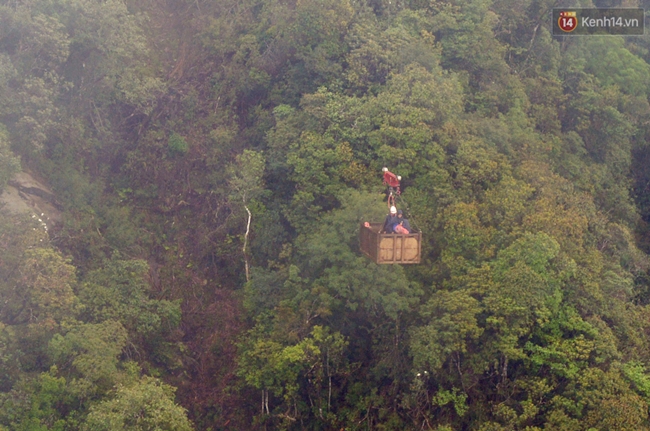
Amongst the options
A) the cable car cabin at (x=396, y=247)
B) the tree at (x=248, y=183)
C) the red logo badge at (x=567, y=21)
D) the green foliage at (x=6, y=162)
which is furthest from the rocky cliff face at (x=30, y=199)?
the red logo badge at (x=567, y=21)

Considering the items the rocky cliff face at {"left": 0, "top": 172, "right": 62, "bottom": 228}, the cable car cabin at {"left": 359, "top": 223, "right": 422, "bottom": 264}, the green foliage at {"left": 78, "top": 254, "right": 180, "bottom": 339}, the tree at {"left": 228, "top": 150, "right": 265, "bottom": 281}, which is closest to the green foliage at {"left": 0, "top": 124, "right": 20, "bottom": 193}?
the rocky cliff face at {"left": 0, "top": 172, "right": 62, "bottom": 228}

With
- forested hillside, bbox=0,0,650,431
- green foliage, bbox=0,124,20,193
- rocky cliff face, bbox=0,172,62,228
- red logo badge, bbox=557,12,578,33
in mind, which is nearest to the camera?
forested hillside, bbox=0,0,650,431

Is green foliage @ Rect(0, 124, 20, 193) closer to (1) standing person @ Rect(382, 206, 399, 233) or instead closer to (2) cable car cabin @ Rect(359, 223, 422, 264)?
(2) cable car cabin @ Rect(359, 223, 422, 264)

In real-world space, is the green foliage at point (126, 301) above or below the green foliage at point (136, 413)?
above

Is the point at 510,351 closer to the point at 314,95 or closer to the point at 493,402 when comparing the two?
the point at 493,402

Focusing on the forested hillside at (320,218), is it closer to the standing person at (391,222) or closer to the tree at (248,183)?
the tree at (248,183)
